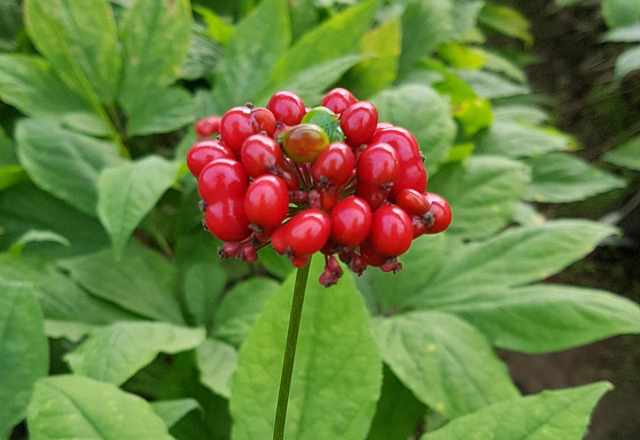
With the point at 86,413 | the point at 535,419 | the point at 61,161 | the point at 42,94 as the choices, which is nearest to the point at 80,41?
the point at 42,94

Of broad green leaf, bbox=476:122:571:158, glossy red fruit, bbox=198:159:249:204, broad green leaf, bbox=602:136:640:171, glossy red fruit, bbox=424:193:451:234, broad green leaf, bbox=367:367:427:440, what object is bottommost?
broad green leaf, bbox=367:367:427:440

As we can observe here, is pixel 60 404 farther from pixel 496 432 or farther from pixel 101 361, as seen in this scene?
pixel 496 432

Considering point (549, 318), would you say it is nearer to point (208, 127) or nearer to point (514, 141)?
point (514, 141)

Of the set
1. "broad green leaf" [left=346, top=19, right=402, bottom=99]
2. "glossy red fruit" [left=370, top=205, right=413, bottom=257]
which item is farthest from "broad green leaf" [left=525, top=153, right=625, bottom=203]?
"glossy red fruit" [left=370, top=205, right=413, bottom=257]

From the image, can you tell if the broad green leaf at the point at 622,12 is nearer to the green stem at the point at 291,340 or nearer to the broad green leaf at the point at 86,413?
the green stem at the point at 291,340

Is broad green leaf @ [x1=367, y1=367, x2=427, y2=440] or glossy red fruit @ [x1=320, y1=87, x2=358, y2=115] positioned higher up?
glossy red fruit @ [x1=320, y1=87, x2=358, y2=115]

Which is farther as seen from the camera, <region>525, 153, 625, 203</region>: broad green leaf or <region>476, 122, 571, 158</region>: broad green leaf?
<region>525, 153, 625, 203</region>: broad green leaf

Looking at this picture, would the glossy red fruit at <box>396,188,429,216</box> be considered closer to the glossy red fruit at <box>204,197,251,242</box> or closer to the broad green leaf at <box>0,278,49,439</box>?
the glossy red fruit at <box>204,197,251,242</box>
